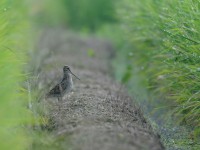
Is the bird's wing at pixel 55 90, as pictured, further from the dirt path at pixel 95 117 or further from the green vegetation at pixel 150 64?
the green vegetation at pixel 150 64

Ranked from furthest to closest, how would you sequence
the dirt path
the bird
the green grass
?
the bird < the green grass < the dirt path

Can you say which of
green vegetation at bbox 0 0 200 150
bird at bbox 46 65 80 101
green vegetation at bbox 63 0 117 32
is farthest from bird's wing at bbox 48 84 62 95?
green vegetation at bbox 63 0 117 32

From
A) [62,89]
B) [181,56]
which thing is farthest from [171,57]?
[62,89]

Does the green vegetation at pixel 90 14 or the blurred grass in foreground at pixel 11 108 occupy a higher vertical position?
the blurred grass in foreground at pixel 11 108

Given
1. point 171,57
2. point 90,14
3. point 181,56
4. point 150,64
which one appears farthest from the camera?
point 90,14

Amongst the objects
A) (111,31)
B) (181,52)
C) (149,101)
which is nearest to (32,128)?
(181,52)

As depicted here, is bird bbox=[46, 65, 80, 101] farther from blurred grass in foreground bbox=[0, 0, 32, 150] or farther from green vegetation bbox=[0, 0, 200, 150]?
blurred grass in foreground bbox=[0, 0, 32, 150]

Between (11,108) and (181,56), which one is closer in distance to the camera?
(11,108)

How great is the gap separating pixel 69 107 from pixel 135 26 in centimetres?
346

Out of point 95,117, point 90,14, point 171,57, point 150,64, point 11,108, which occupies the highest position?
point 11,108

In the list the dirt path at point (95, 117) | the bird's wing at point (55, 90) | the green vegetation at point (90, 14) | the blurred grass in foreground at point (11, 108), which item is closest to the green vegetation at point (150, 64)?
the blurred grass in foreground at point (11, 108)

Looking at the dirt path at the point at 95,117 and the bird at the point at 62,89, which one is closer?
the dirt path at the point at 95,117

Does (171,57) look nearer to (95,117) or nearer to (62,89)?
(62,89)

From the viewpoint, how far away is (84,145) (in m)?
4.42
